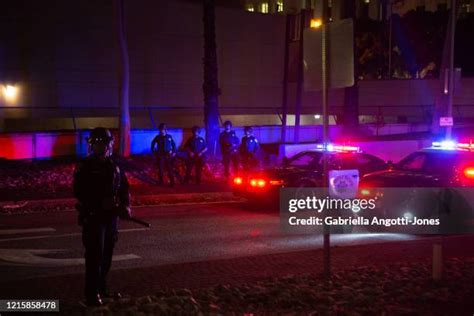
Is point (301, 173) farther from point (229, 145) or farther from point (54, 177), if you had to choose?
point (54, 177)

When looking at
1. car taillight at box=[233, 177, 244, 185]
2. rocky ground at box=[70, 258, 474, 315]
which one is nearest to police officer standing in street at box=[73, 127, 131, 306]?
rocky ground at box=[70, 258, 474, 315]

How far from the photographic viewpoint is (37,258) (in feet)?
29.0

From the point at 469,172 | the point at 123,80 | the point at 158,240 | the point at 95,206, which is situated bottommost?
the point at 158,240

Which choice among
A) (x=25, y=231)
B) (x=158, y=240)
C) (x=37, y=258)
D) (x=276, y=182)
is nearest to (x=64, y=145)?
(x=276, y=182)

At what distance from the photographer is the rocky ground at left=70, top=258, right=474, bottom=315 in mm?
5914

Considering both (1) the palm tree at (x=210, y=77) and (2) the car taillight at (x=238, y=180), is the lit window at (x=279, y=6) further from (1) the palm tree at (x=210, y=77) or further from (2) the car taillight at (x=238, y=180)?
(2) the car taillight at (x=238, y=180)

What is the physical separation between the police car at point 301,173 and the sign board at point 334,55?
610 centimetres

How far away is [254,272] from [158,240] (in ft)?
9.23

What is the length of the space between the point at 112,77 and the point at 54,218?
16266mm

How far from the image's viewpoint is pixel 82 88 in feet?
89.4

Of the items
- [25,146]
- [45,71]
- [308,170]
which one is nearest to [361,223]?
[308,170]

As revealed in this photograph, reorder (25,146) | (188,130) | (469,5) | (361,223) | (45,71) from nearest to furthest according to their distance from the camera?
1. (361,223)
2. (25,146)
3. (188,130)
4. (45,71)
5. (469,5)

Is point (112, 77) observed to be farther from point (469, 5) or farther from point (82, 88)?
point (469, 5)
